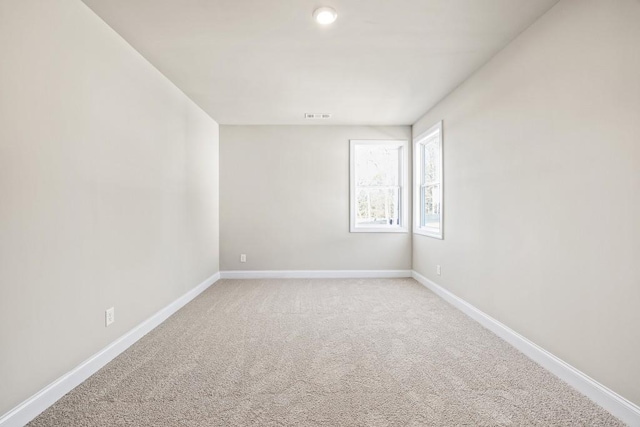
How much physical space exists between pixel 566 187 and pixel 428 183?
2755mm

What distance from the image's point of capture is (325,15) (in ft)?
7.63

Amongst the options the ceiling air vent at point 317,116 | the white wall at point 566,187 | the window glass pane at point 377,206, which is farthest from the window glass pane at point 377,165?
the white wall at point 566,187

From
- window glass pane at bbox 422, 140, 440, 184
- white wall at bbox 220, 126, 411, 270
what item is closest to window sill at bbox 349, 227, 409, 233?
white wall at bbox 220, 126, 411, 270

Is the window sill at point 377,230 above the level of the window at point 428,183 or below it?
below

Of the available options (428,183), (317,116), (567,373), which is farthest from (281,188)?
(567,373)

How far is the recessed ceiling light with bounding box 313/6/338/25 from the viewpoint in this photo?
227 cm

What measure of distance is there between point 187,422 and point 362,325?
1857 millimetres

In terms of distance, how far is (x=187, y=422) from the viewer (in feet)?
5.77

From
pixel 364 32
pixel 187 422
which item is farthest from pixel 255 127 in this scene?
pixel 187 422

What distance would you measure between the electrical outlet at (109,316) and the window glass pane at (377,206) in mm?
3735

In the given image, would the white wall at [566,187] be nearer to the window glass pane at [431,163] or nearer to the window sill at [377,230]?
the window glass pane at [431,163]

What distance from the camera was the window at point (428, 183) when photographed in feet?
14.5

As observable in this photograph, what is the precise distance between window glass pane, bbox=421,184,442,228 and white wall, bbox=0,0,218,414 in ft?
11.0

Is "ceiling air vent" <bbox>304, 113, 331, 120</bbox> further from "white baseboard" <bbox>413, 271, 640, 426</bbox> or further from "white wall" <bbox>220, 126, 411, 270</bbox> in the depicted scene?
"white baseboard" <bbox>413, 271, 640, 426</bbox>
